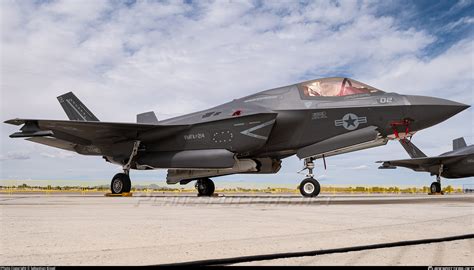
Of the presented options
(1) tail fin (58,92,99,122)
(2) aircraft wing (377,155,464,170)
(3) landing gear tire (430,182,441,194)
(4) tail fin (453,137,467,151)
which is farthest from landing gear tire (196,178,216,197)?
(4) tail fin (453,137,467,151)

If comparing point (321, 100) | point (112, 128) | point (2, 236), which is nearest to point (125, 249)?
point (2, 236)

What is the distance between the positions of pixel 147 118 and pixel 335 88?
886cm

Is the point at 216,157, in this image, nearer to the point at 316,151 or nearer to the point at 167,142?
the point at 167,142

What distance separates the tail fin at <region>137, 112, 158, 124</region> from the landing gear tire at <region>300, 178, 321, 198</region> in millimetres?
8200

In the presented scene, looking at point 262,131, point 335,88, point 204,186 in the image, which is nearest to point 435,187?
point 204,186

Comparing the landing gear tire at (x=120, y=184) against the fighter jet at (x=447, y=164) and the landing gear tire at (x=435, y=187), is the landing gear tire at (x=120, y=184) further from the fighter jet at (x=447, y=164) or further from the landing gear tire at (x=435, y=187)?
the landing gear tire at (x=435, y=187)

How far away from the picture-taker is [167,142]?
14859mm

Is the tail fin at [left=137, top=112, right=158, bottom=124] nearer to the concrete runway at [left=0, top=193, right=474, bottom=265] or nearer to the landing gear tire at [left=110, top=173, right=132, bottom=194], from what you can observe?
the landing gear tire at [left=110, top=173, right=132, bottom=194]

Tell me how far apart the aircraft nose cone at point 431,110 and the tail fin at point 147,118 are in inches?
423

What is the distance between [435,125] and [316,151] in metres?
3.39

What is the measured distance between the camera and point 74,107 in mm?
19219

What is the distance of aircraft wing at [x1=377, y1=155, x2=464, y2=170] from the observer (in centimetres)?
3081

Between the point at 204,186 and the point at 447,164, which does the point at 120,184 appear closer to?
the point at 204,186

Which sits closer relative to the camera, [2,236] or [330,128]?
[2,236]
